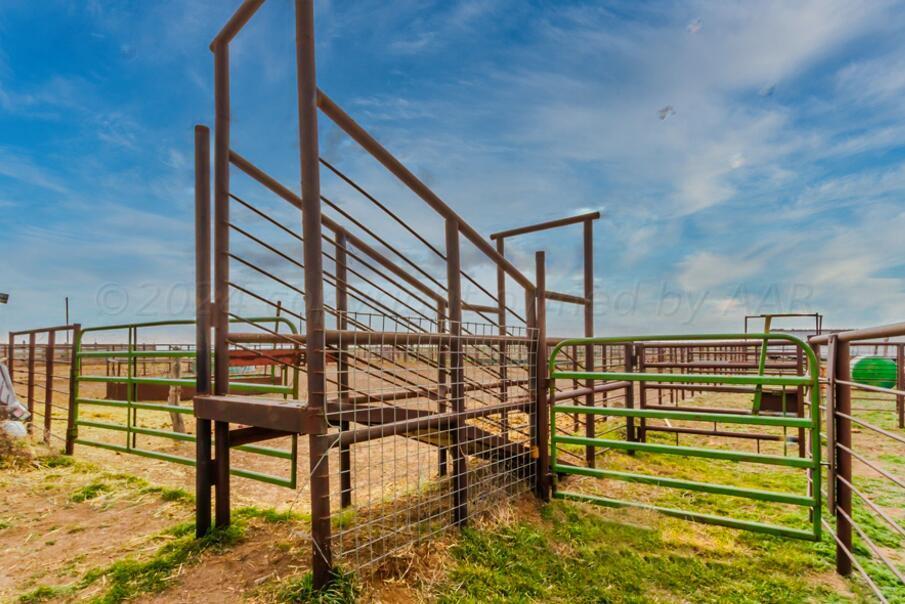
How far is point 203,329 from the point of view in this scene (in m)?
2.97

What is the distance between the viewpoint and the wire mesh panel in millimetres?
2480

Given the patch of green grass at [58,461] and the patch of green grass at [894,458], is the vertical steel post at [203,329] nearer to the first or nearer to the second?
the patch of green grass at [58,461]

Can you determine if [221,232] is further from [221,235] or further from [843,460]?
[843,460]

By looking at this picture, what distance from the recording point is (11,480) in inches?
176

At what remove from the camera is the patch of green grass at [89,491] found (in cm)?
393

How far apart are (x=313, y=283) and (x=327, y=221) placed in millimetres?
1738

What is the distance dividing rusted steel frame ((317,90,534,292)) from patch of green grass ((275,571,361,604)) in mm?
2124

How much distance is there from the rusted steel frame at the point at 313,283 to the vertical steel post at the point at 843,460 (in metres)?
2.75

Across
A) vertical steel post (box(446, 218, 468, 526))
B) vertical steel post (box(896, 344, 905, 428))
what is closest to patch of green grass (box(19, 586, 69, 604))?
vertical steel post (box(446, 218, 468, 526))

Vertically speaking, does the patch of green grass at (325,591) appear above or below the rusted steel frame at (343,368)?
below

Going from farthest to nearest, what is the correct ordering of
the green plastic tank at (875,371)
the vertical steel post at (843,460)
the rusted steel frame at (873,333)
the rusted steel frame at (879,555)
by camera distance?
the green plastic tank at (875,371) → the vertical steel post at (843,460) → the rusted steel frame at (873,333) → the rusted steel frame at (879,555)

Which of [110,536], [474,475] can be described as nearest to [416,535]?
[474,475]

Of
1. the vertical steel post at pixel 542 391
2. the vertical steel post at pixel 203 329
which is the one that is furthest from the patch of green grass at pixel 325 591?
the vertical steel post at pixel 542 391

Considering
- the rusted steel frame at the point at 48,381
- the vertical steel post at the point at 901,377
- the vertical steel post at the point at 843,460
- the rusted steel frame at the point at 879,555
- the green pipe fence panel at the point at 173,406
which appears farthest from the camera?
the vertical steel post at the point at 901,377
